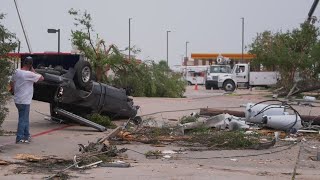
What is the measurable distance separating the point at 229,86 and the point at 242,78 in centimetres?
325

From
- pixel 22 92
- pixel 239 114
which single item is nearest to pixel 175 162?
pixel 22 92

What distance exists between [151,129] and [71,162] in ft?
17.3

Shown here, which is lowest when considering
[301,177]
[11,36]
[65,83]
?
[301,177]

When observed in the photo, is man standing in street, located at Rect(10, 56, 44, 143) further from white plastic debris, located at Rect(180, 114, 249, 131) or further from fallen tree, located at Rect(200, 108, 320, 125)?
fallen tree, located at Rect(200, 108, 320, 125)

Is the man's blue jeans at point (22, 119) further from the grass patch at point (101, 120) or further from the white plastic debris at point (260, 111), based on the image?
the white plastic debris at point (260, 111)

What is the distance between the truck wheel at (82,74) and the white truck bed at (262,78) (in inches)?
1435

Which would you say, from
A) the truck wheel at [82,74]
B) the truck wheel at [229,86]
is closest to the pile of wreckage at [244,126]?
the truck wheel at [82,74]

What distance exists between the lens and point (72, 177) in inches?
307

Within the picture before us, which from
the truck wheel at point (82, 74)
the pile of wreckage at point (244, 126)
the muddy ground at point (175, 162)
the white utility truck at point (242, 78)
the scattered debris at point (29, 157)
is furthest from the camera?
the white utility truck at point (242, 78)

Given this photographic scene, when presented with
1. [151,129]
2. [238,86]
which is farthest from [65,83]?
[238,86]

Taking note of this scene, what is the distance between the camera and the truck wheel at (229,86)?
47.6 metres

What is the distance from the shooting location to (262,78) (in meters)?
50.2

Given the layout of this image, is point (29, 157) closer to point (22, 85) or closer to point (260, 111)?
point (22, 85)

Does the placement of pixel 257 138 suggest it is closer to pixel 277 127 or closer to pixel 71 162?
pixel 277 127
